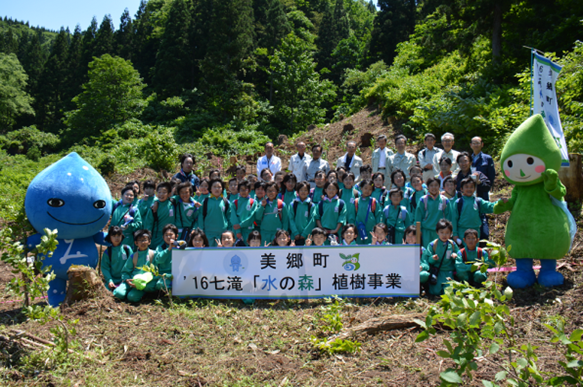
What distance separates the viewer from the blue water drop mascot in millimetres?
5367

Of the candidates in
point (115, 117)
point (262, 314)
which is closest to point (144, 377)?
point (262, 314)

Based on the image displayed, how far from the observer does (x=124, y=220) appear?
21.4 ft

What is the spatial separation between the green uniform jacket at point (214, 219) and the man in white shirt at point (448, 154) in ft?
13.1

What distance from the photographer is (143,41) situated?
44.1 metres

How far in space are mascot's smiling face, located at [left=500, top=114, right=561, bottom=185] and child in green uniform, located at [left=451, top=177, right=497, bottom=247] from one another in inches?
38.7

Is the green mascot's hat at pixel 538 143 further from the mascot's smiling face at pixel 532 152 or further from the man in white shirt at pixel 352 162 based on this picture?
the man in white shirt at pixel 352 162

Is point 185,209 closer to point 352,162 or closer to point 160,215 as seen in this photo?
point 160,215

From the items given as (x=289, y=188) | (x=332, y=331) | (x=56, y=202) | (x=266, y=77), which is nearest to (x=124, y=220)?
(x=56, y=202)

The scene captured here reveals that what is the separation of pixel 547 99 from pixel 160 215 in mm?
5842

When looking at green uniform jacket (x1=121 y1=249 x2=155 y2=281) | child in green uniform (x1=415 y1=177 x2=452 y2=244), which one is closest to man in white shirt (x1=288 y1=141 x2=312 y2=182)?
child in green uniform (x1=415 y1=177 x2=452 y2=244)

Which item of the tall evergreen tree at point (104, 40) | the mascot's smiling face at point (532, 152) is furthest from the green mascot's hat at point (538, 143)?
the tall evergreen tree at point (104, 40)

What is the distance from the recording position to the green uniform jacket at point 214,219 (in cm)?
682

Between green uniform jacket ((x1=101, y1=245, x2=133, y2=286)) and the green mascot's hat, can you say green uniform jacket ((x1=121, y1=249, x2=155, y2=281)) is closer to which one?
green uniform jacket ((x1=101, y1=245, x2=133, y2=286))

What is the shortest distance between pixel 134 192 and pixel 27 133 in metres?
34.3
